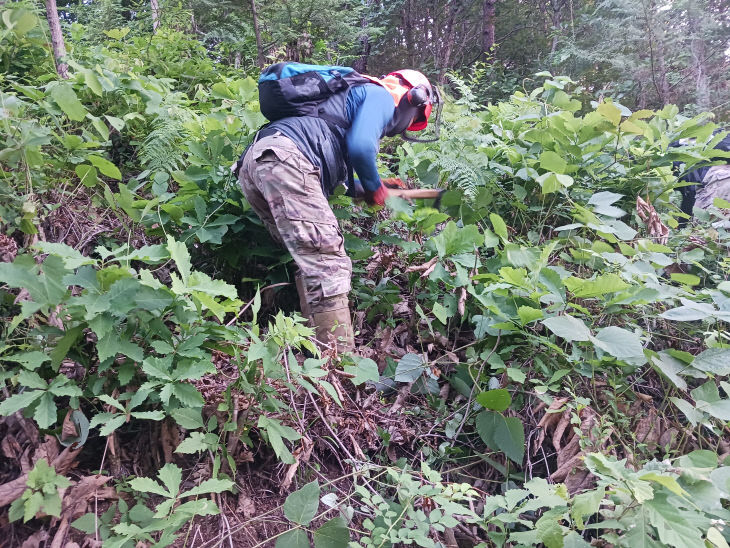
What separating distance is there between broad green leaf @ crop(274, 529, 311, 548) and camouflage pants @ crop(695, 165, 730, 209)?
185 inches

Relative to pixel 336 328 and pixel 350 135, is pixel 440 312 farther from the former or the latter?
pixel 350 135

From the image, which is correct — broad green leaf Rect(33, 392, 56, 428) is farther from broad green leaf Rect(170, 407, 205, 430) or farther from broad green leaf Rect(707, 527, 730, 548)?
broad green leaf Rect(707, 527, 730, 548)

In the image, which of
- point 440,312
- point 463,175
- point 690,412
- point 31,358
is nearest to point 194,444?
point 31,358

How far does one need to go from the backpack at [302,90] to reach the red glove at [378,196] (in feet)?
1.63

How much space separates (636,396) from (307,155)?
2414mm

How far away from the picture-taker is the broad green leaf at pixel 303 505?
5.67 feet

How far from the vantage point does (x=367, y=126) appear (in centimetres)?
298

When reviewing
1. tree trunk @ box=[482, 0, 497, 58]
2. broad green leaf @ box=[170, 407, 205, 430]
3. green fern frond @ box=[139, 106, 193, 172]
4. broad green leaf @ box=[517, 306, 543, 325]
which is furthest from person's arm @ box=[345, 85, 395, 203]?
tree trunk @ box=[482, 0, 497, 58]

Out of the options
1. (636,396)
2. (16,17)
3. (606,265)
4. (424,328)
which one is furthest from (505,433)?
(16,17)

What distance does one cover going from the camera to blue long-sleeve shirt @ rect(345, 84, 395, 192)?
9.70 feet

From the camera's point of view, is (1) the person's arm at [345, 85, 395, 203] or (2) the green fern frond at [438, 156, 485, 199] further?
(2) the green fern frond at [438, 156, 485, 199]

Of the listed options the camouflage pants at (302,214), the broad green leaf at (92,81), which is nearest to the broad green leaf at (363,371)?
the camouflage pants at (302,214)

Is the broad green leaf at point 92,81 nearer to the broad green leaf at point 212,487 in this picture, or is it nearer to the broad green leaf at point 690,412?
the broad green leaf at point 212,487

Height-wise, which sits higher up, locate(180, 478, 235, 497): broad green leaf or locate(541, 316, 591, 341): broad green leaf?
locate(541, 316, 591, 341): broad green leaf
